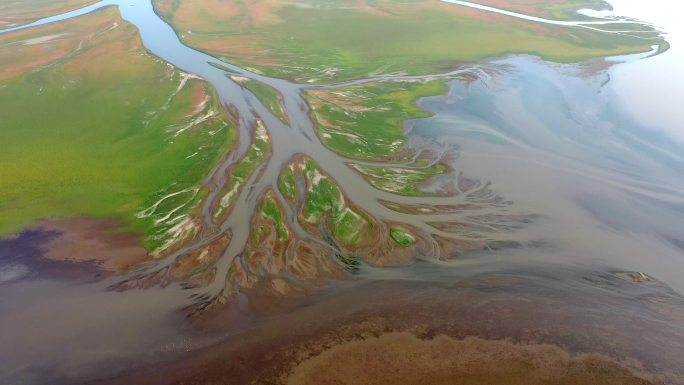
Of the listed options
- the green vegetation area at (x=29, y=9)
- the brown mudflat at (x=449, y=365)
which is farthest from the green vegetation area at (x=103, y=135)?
the brown mudflat at (x=449, y=365)

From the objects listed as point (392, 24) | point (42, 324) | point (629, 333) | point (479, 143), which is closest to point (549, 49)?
point (392, 24)

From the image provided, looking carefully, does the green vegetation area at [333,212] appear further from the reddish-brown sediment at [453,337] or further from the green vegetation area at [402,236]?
the reddish-brown sediment at [453,337]

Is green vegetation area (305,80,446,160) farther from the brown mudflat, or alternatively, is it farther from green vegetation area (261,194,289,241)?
the brown mudflat

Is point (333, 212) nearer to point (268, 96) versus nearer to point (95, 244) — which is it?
point (95, 244)

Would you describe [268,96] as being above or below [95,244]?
above

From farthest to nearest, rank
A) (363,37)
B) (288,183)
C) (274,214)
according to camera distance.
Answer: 1. (363,37)
2. (288,183)
3. (274,214)

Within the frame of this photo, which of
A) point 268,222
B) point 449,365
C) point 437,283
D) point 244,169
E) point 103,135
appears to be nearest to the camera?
point 449,365

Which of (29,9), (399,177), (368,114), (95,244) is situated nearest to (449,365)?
(399,177)
